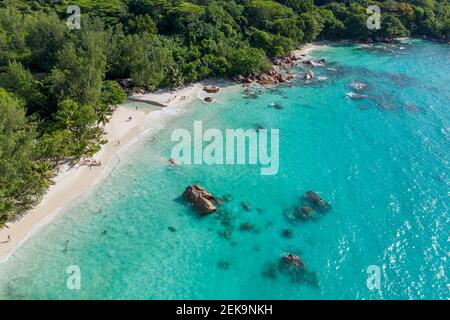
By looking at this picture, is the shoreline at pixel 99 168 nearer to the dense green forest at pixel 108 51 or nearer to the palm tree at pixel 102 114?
the palm tree at pixel 102 114

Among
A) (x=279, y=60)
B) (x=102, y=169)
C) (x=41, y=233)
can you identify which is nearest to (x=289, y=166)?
(x=102, y=169)

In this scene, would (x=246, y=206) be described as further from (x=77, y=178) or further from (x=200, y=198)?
(x=77, y=178)

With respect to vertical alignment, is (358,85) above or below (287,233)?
above

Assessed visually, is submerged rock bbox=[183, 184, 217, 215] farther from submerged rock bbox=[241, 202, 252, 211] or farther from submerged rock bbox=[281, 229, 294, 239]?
submerged rock bbox=[281, 229, 294, 239]

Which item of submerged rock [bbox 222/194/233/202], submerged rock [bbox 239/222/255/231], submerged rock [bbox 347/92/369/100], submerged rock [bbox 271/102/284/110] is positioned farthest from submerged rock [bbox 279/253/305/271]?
submerged rock [bbox 347/92/369/100]

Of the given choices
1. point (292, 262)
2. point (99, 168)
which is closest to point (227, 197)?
point (292, 262)

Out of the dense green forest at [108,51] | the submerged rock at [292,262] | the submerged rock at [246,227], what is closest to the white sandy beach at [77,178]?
the dense green forest at [108,51]
